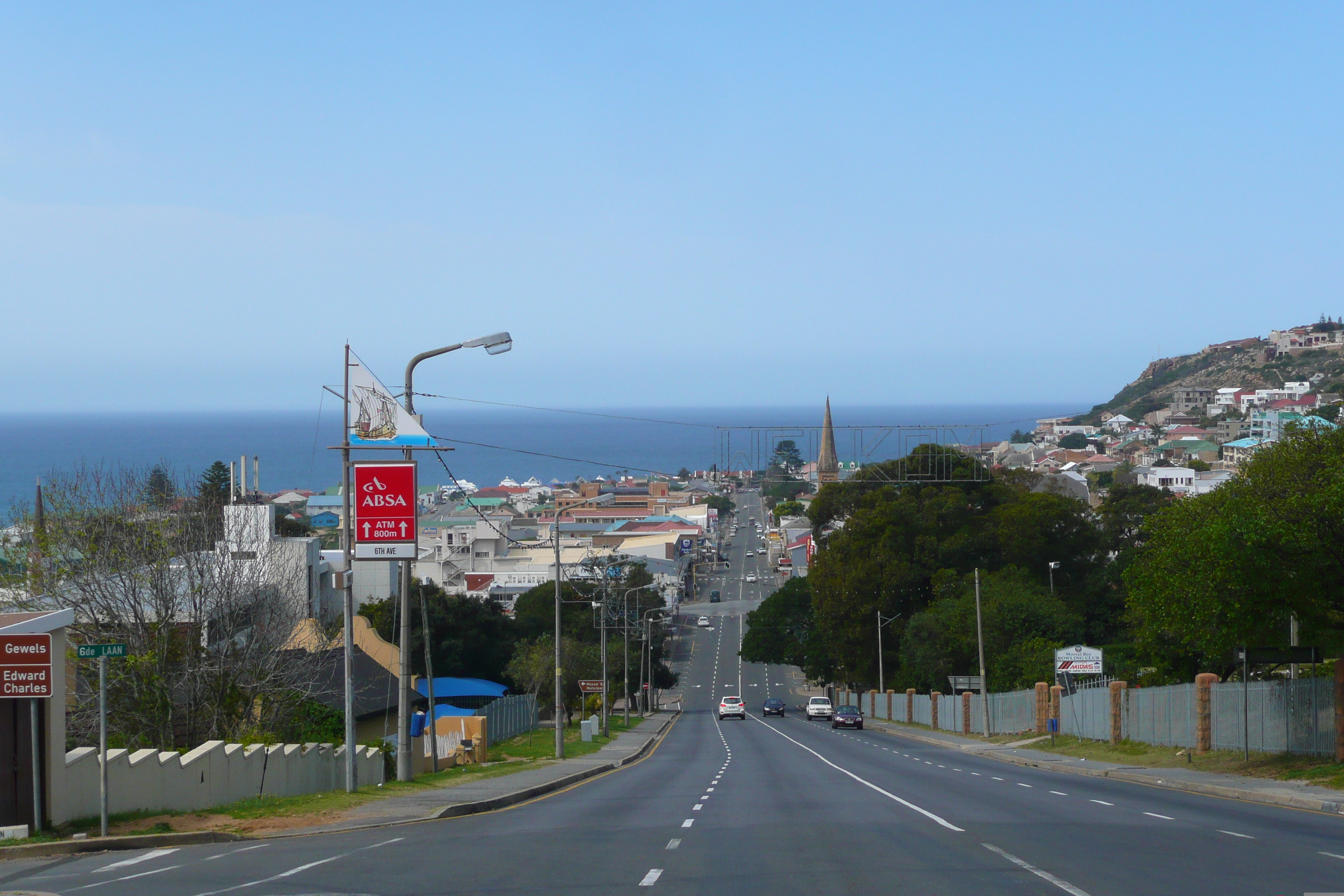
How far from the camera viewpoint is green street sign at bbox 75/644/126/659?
13914mm

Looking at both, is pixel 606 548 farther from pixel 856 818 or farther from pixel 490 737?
pixel 856 818

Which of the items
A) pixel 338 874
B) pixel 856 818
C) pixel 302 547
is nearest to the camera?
pixel 338 874

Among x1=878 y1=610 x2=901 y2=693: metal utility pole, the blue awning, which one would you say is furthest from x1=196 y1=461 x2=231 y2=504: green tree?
x1=878 y1=610 x2=901 y2=693: metal utility pole

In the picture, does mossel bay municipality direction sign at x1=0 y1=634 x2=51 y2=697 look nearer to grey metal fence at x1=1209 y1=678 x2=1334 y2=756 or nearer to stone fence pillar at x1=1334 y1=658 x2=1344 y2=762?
stone fence pillar at x1=1334 y1=658 x2=1344 y2=762

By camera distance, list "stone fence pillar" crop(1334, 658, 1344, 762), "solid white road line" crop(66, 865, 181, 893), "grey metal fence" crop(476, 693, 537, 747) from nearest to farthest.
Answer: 1. "solid white road line" crop(66, 865, 181, 893)
2. "stone fence pillar" crop(1334, 658, 1344, 762)
3. "grey metal fence" crop(476, 693, 537, 747)

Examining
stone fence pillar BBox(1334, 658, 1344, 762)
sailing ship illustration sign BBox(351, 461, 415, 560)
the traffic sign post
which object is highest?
sailing ship illustration sign BBox(351, 461, 415, 560)

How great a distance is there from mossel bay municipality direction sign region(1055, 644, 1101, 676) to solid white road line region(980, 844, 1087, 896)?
2823 cm

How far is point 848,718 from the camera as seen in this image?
2395 inches

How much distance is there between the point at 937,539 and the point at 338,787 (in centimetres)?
5976

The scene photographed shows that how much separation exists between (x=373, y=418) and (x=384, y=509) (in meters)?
1.71

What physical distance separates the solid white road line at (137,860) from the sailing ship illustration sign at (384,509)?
777cm

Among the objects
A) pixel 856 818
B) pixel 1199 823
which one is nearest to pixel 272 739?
pixel 856 818

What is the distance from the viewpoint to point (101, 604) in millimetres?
29703

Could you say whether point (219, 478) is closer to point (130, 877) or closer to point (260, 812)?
point (260, 812)
